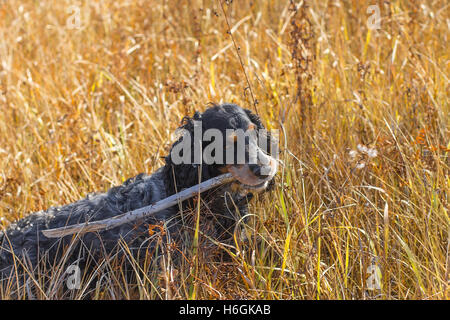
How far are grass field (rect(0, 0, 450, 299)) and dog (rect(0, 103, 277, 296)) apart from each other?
211mm

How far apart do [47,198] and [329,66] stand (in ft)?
8.84

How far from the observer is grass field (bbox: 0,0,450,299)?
2.87 metres

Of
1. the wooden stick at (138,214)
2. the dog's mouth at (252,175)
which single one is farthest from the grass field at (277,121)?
the wooden stick at (138,214)

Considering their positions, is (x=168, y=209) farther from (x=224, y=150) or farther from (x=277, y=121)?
(x=277, y=121)

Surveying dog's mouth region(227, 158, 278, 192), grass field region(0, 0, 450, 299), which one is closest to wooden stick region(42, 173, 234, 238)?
dog's mouth region(227, 158, 278, 192)

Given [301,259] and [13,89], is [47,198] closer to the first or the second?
[13,89]

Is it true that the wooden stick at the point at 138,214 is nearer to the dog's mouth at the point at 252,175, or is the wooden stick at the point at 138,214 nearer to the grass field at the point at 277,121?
the dog's mouth at the point at 252,175

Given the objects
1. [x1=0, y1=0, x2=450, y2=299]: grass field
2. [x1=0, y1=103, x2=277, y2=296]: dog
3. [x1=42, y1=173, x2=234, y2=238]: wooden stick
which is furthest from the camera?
[x1=0, y1=103, x2=277, y2=296]: dog

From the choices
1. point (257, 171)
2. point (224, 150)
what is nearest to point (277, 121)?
point (224, 150)

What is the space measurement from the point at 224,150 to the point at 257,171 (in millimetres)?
260

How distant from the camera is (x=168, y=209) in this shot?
3441 millimetres

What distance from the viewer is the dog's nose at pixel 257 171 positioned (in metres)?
3.04

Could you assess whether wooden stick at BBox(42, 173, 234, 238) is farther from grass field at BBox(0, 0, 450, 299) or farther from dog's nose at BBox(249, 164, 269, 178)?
Result: grass field at BBox(0, 0, 450, 299)
